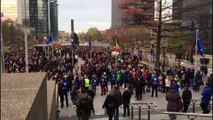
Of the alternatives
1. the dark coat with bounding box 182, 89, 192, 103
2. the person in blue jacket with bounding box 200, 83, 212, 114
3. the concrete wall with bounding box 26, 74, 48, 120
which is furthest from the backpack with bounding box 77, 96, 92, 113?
the concrete wall with bounding box 26, 74, 48, 120

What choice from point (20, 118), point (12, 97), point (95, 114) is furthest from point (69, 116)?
point (20, 118)

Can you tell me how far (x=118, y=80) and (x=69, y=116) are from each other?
23.5 feet

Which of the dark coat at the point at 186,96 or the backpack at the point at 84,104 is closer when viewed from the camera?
the backpack at the point at 84,104

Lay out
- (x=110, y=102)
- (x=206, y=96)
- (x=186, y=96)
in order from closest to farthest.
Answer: (x=110, y=102) → (x=206, y=96) → (x=186, y=96)

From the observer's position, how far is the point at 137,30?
58844 mm

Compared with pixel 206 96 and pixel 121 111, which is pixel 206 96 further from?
pixel 121 111

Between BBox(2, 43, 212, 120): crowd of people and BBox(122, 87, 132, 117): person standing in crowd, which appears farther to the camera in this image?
BBox(122, 87, 132, 117): person standing in crowd

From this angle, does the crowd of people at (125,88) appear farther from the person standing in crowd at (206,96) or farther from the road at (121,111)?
the road at (121,111)

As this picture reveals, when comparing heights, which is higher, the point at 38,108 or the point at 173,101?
the point at 38,108

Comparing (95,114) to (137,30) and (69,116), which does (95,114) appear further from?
(137,30)

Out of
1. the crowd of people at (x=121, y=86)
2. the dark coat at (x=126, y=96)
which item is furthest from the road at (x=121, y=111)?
the dark coat at (x=126, y=96)

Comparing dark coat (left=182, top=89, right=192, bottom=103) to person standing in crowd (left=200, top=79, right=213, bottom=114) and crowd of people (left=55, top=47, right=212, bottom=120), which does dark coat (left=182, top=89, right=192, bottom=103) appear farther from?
person standing in crowd (left=200, top=79, right=213, bottom=114)

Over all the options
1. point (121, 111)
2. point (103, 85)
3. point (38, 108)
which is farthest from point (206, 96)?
point (38, 108)

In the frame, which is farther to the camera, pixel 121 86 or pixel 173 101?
pixel 121 86
